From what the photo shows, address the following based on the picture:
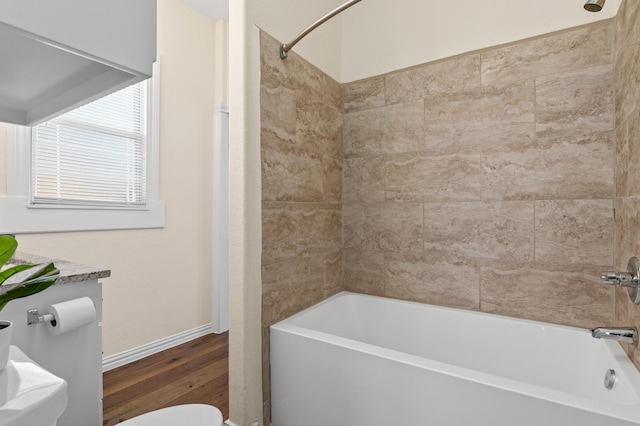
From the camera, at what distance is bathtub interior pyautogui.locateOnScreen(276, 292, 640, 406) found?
1.35 meters

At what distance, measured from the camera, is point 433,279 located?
6.44ft

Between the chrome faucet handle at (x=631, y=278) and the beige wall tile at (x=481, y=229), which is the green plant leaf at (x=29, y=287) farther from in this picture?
the beige wall tile at (x=481, y=229)

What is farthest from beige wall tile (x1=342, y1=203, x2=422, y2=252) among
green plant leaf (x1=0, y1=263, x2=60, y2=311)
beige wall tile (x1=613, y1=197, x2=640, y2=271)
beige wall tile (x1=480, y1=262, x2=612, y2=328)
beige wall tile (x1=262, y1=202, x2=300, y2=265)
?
green plant leaf (x1=0, y1=263, x2=60, y2=311)

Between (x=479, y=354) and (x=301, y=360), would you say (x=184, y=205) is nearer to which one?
(x=301, y=360)

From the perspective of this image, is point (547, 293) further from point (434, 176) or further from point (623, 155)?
point (434, 176)

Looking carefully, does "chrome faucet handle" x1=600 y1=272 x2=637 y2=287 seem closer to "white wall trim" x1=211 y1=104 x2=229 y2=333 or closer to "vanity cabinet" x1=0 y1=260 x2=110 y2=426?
"vanity cabinet" x1=0 y1=260 x2=110 y2=426

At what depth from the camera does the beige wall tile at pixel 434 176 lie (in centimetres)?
183

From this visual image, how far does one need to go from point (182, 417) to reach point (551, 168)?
1.97 metres

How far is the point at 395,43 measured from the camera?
6.82 ft

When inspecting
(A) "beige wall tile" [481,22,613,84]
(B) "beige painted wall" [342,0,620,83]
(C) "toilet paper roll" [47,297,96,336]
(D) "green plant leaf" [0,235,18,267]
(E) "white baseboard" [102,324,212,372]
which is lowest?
(E) "white baseboard" [102,324,212,372]

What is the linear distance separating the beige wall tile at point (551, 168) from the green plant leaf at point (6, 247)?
189cm

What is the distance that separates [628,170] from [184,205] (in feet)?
9.10

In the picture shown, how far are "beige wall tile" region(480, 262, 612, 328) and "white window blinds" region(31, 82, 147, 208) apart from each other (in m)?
2.43

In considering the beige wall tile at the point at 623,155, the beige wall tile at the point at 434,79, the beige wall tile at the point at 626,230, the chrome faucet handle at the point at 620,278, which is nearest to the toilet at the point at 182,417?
the chrome faucet handle at the point at 620,278
